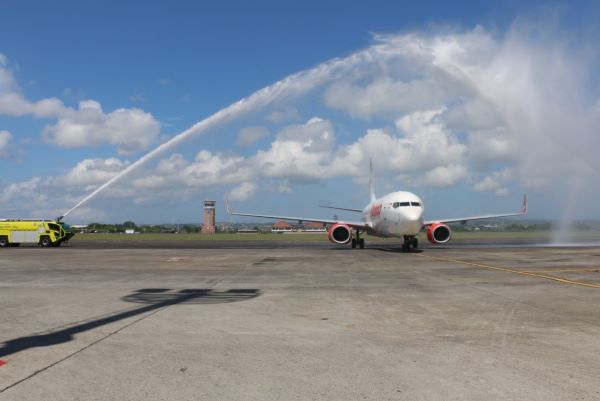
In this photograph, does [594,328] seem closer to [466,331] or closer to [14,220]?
[466,331]

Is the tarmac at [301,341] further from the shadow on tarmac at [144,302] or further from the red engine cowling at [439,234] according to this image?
the red engine cowling at [439,234]

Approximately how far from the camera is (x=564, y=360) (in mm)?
6379

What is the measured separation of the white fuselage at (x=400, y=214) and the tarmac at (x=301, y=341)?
→ 15539 millimetres

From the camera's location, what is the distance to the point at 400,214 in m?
31.0

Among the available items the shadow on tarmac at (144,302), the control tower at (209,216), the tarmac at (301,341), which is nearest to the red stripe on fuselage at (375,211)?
the tarmac at (301,341)

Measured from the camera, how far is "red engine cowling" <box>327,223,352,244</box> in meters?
36.6

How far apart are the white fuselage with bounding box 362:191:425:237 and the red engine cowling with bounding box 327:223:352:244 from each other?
2.52 m

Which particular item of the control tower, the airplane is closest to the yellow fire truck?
the airplane

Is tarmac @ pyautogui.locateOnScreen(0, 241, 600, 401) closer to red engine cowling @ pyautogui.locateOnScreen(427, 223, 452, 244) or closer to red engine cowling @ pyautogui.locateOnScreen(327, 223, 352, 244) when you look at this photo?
red engine cowling @ pyautogui.locateOnScreen(427, 223, 452, 244)

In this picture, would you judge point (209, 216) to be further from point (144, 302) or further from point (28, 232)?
point (144, 302)

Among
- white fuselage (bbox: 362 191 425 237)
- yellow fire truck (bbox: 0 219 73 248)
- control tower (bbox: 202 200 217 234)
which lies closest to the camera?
white fuselage (bbox: 362 191 425 237)

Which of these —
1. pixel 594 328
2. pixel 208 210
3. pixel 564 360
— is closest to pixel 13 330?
pixel 564 360

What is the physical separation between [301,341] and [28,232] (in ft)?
152

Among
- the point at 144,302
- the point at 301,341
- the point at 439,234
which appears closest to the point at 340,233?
the point at 439,234
